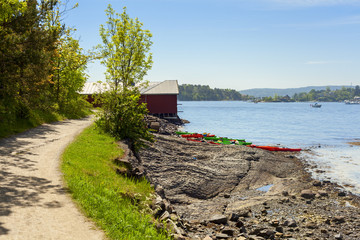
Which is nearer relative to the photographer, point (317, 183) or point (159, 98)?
point (317, 183)

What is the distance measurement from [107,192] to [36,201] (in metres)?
2.12

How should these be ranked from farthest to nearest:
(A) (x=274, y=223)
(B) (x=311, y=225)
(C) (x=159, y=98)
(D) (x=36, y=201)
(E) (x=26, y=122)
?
(C) (x=159, y=98) → (E) (x=26, y=122) → (A) (x=274, y=223) → (B) (x=311, y=225) → (D) (x=36, y=201)

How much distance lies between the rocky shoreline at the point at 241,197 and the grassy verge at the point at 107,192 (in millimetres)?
986

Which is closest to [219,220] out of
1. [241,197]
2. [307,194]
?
[241,197]

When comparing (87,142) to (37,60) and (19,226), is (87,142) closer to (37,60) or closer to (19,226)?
(37,60)

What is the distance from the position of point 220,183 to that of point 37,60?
538 inches

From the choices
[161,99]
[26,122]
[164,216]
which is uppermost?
[161,99]

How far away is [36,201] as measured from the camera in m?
8.49

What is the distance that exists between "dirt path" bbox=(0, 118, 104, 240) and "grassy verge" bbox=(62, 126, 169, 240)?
345mm

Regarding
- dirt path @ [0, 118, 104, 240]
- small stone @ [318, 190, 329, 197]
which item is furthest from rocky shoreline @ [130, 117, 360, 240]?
dirt path @ [0, 118, 104, 240]

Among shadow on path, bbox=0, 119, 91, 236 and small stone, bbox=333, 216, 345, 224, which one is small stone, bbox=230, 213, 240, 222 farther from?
shadow on path, bbox=0, 119, 91, 236

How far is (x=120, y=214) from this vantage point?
859 cm

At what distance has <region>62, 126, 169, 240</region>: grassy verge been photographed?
7.89 metres

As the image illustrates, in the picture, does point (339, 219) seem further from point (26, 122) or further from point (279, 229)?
point (26, 122)
